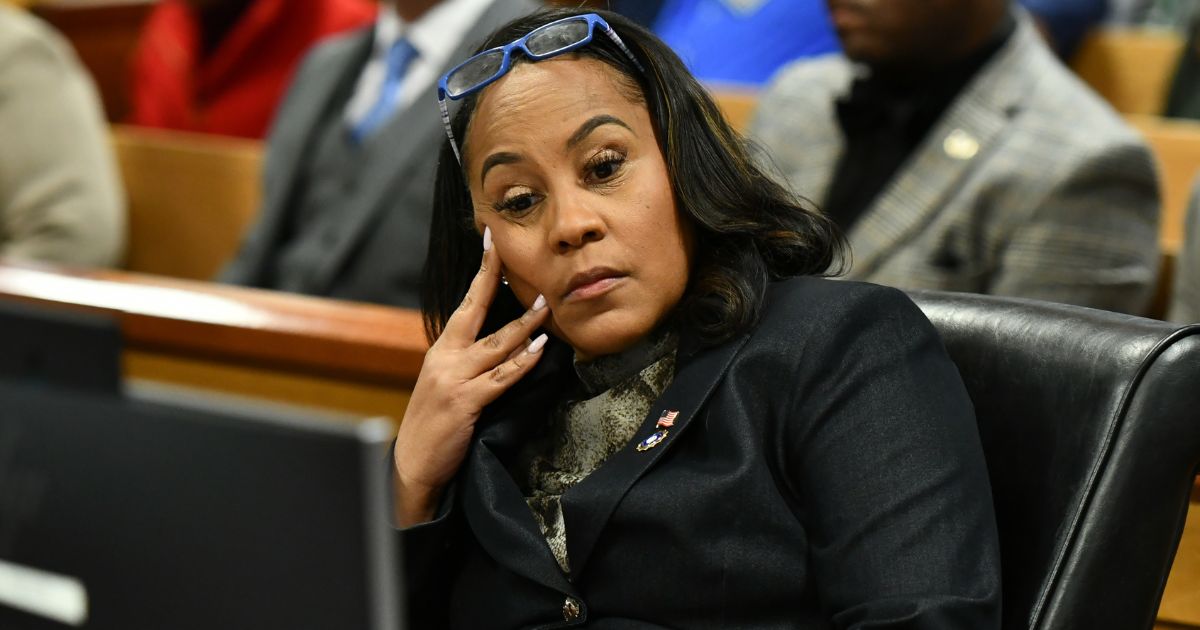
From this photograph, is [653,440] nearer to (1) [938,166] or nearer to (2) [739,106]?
(1) [938,166]

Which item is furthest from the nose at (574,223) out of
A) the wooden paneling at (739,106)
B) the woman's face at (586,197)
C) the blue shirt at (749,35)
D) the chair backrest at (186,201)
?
the blue shirt at (749,35)

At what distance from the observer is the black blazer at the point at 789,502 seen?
1.16m

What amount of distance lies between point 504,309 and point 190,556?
85 cm

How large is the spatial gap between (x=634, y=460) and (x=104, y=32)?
4.02 metres

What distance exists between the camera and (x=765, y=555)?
1235 millimetres

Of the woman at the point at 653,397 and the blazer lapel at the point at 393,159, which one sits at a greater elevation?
the woman at the point at 653,397

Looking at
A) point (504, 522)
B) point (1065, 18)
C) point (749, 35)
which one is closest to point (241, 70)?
point (749, 35)

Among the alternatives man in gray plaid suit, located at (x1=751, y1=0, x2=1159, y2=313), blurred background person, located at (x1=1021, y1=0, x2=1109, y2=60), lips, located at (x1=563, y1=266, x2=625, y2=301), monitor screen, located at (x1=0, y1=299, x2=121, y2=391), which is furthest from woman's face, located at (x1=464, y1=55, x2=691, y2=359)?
blurred background person, located at (x1=1021, y1=0, x2=1109, y2=60)

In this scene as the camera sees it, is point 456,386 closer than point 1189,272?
Yes

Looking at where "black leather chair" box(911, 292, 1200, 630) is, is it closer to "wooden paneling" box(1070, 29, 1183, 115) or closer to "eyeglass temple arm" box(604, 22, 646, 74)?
"eyeglass temple arm" box(604, 22, 646, 74)

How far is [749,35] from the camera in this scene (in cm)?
351

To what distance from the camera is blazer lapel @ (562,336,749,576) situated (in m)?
1.29

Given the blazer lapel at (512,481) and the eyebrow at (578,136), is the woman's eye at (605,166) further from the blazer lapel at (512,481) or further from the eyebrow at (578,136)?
the blazer lapel at (512,481)

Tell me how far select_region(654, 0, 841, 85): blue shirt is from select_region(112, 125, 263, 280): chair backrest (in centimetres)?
108
